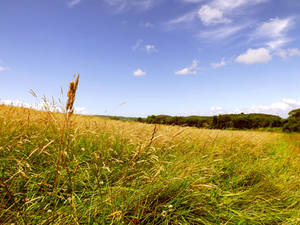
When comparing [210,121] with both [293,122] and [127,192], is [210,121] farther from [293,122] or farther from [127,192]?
[293,122]

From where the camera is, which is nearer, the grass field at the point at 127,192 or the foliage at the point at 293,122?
the grass field at the point at 127,192

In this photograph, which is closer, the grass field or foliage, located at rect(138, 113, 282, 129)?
the grass field

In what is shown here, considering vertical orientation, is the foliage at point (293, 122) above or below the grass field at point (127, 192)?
above

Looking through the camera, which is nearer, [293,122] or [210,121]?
[210,121]

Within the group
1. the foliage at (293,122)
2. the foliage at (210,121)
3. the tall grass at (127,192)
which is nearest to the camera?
the tall grass at (127,192)

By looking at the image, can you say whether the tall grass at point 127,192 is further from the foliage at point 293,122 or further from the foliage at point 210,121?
the foliage at point 293,122

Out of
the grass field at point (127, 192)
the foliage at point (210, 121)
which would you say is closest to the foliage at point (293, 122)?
the foliage at point (210, 121)

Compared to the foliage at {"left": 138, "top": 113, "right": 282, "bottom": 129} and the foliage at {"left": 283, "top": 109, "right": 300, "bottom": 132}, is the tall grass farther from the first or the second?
the foliage at {"left": 283, "top": 109, "right": 300, "bottom": 132}

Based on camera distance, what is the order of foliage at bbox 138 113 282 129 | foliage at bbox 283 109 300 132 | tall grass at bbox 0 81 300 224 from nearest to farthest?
tall grass at bbox 0 81 300 224
foliage at bbox 138 113 282 129
foliage at bbox 283 109 300 132

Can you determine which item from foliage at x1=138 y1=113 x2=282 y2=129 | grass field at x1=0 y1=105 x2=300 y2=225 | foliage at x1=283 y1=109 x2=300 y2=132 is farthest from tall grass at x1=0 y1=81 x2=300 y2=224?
foliage at x1=283 y1=109 x2=300 y2=132

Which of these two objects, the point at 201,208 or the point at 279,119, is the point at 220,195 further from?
the point at 279,119

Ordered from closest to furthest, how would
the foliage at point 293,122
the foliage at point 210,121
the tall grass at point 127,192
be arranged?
the tall grass at point 127,192 → the foliage at point 210,121 → the foliage at point 293,122

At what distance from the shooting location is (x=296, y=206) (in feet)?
7.54

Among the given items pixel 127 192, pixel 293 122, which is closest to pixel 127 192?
pixel 127 192
